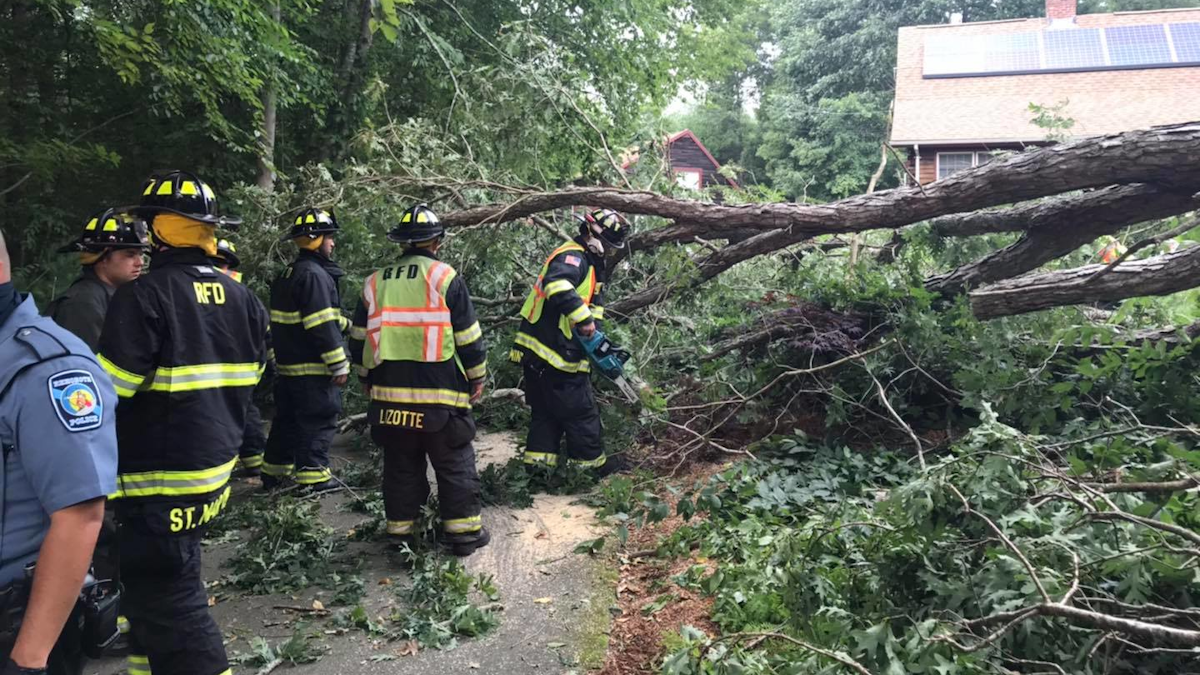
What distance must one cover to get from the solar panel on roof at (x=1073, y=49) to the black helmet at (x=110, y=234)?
2028cm

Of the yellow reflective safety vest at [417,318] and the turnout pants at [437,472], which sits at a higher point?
the yellow reflective safety vest at [417,318]

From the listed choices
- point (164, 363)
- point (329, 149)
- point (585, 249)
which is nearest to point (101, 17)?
point (329, 149)

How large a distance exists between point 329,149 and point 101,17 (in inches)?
141

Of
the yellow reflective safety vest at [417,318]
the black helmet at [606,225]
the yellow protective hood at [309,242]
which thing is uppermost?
the yellow protective hood at [309,242]

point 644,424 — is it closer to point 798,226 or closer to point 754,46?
point 798,226

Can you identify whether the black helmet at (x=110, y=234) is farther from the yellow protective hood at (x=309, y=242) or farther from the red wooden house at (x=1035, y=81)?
the red wooden house at (x=1035, y=81)

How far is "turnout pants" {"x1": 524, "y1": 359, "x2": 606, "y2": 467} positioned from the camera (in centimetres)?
523

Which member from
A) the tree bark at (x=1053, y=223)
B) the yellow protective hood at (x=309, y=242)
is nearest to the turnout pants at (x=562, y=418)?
the yellow protective hood at (x=309, y=242)

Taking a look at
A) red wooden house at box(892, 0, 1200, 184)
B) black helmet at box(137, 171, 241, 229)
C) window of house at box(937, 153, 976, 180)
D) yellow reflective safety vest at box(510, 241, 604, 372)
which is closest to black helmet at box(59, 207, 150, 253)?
black helmet at box(137, 171, 241, 229)

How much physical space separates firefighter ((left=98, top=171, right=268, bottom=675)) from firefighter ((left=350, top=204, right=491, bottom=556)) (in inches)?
53.3

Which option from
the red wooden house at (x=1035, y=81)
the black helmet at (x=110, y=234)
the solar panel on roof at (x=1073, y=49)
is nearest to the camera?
the black helmet at (x=110, y=234)

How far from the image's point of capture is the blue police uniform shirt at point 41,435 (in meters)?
1.66

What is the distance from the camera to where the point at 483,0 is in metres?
10.7

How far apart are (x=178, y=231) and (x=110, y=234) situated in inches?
65.7
